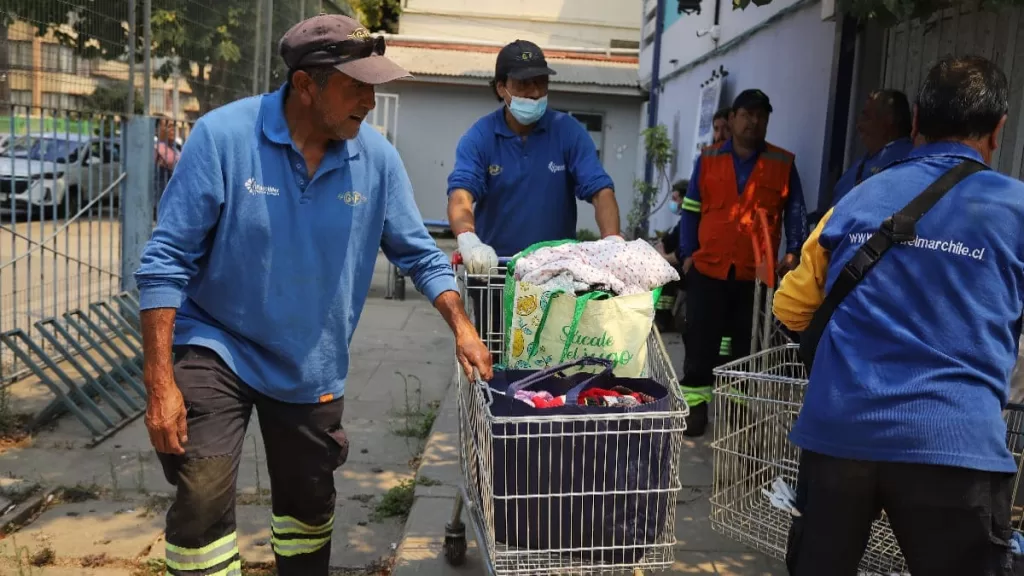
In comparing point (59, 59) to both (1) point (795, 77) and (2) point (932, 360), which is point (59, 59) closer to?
(1) point (795, 77)

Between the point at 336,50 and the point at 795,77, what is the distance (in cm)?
537

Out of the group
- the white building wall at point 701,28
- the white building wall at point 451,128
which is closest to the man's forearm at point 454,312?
the white building wall at point 701,28

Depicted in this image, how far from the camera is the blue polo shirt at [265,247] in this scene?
2.82m

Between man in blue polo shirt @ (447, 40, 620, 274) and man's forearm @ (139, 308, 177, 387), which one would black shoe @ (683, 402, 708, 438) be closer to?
man in blue polo shirt @ (447, 40, 620, 274)

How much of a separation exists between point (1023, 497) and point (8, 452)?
5.16 meters

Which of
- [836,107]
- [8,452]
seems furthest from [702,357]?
[8,452]

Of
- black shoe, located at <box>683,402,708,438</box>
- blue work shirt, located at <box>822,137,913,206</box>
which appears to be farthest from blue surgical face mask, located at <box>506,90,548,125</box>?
black shoe, located at <box>683,402,708,438</box>

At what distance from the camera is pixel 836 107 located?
632cm

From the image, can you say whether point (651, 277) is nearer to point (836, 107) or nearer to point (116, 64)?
point (836, 107)

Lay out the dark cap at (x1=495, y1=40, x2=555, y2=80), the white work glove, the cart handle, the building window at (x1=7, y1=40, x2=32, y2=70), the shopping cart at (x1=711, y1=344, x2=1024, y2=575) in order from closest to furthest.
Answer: the cart handle < the shopping cart at (x1=711, y1=344, x2=1024, y2=575) < the white work glove < the dark cap at (x1=495, y1=40, x2=555, y2=80) < the building window at (x1=7, y1=40, x2=32, y2=70)

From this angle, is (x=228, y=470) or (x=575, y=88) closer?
(x=228, y=470)

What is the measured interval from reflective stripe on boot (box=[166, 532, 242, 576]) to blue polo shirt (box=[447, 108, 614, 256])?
2.15m

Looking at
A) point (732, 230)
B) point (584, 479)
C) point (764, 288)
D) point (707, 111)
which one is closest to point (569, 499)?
point (584, 479)

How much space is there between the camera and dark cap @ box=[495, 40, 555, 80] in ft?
14.2
